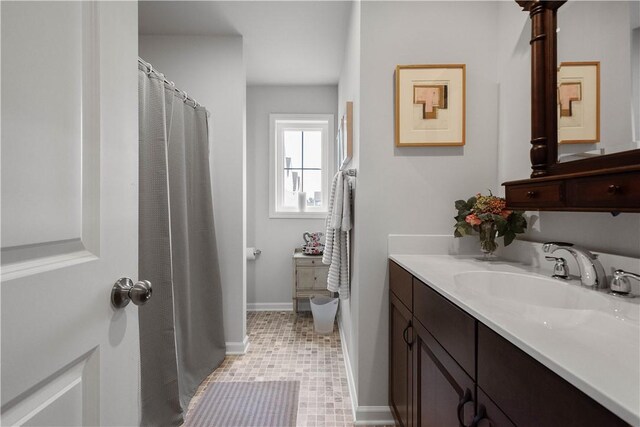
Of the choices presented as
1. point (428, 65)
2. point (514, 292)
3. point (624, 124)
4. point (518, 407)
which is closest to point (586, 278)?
point (514, 292)

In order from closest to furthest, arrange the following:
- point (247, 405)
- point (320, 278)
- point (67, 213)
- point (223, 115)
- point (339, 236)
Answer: point (67, 213) < point (247, 405) < point (339, 236) < point (223, 115) < point (320, 278)

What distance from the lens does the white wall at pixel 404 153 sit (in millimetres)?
1578

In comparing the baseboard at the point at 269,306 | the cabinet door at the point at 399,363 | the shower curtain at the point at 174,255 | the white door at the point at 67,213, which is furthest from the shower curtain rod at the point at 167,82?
the baseboard at the point at 269,306

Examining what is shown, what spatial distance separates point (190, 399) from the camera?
1773mm

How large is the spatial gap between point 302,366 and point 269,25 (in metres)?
2.49

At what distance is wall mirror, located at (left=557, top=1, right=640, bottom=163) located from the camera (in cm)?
86

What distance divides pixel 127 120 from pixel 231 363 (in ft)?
6.66

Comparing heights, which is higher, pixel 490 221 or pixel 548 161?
pixel 548 161

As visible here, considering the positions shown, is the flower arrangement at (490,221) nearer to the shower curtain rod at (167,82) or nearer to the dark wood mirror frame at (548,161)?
the dark wood mirror frame at (548,161)

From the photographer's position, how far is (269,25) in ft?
7.37

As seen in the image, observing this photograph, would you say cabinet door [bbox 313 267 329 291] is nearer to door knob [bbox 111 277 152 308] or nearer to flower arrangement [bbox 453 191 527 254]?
flower arrangement [bbox 453 191 527 254]

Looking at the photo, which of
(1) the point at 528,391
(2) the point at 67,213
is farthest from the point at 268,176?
(1) the point at 528,391

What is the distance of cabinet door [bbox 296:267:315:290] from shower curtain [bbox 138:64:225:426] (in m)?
0.94

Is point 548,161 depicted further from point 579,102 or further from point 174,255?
point 174,255
